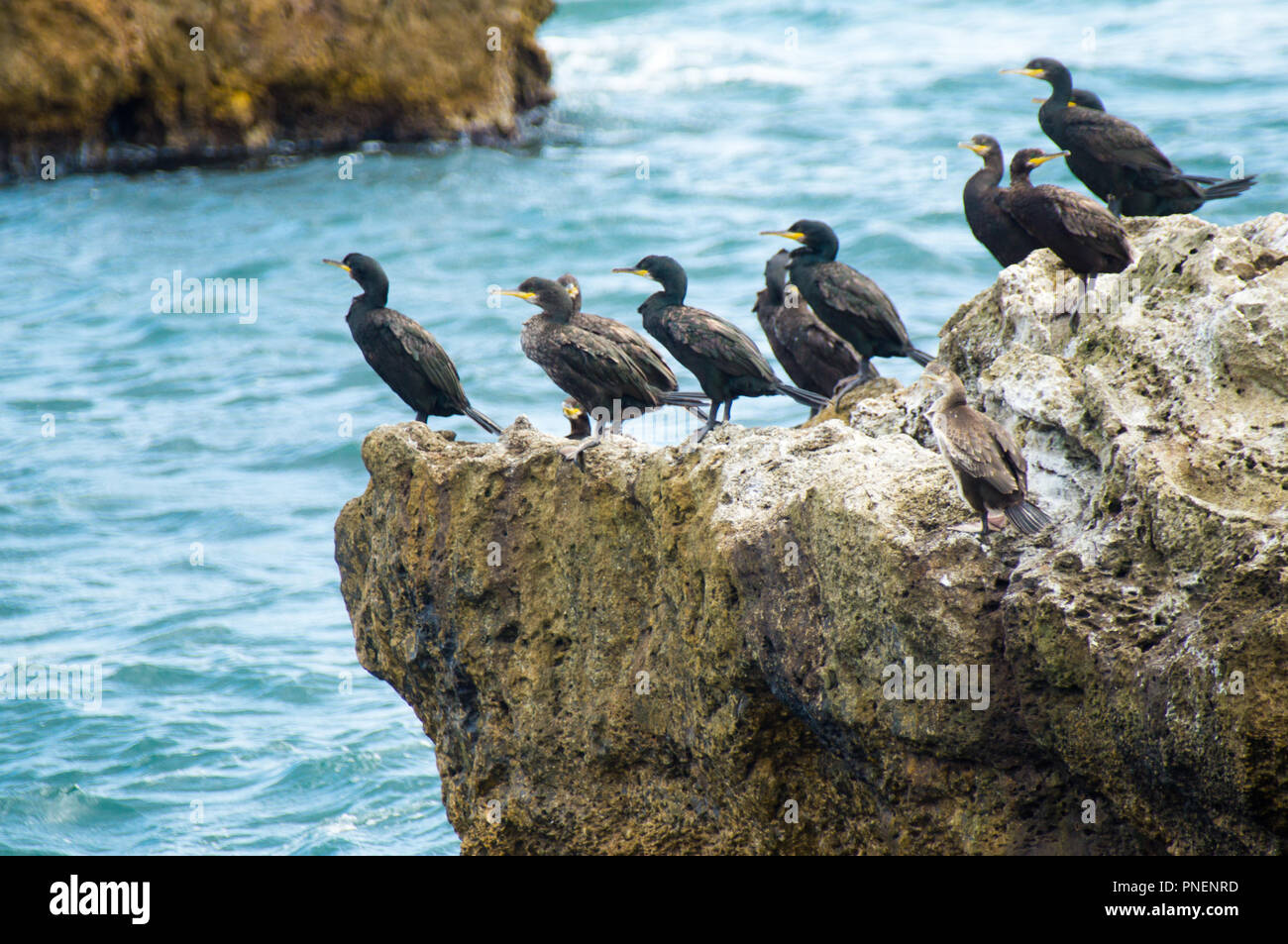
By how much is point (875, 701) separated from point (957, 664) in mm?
398

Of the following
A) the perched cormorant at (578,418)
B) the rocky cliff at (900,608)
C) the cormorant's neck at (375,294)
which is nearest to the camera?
the rocky cliff at (900,608)

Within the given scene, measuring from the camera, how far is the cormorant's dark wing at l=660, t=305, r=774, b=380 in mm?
7574

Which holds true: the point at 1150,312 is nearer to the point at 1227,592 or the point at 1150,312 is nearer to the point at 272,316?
the point at 1227,592

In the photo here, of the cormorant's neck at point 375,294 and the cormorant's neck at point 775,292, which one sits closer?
the cormorant's neck at point 375,294

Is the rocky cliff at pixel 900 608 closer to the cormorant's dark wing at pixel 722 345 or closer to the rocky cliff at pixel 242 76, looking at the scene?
the cormorant's dark wing at pixel 722 345

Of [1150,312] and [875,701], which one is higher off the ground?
[1150,312]

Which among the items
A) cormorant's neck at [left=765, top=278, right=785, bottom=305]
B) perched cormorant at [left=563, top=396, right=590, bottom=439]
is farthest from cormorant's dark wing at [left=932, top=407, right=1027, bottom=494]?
cormorant's neck at [left=765, top=278, right=785, bottom=305]

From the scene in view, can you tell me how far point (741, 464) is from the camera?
6.14 metres

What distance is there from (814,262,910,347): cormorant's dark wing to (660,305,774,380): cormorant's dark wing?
4.83 ft

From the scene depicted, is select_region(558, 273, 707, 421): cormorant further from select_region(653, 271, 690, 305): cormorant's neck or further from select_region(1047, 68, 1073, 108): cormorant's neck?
select_region(1047, 68, 1073, 108): cormorant's neck

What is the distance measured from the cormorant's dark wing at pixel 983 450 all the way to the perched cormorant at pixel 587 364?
271 centimetres

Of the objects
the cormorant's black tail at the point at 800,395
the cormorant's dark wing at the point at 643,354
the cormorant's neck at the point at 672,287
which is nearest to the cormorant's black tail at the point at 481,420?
the cormorant's dark wing at the point at 643,354

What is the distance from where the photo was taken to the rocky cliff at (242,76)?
21.0 meters

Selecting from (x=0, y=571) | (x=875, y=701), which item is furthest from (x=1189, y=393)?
(x=0, y=571)
